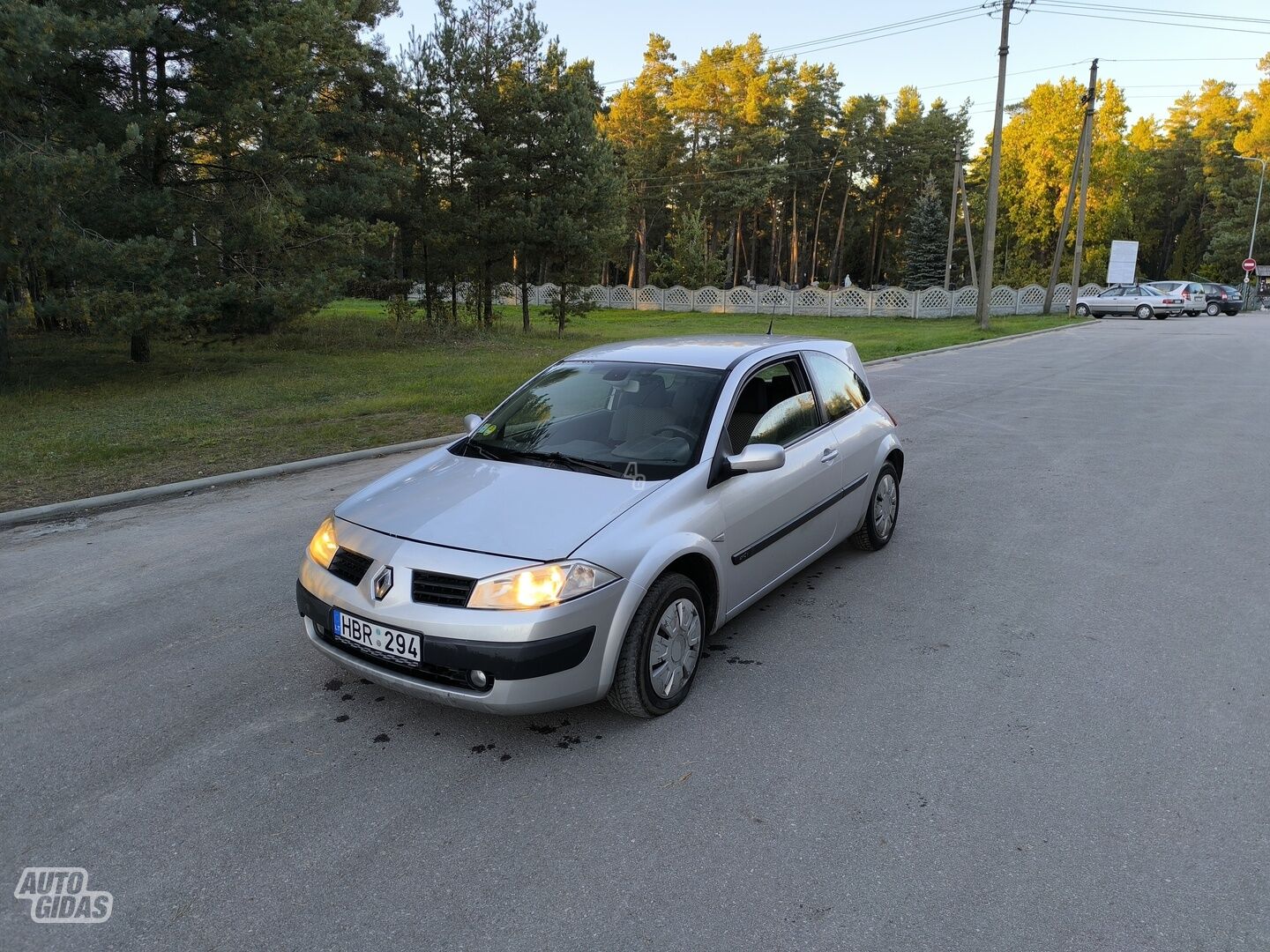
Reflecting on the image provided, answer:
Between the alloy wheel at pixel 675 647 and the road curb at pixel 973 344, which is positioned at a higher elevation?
the road curb at pixel 973 344

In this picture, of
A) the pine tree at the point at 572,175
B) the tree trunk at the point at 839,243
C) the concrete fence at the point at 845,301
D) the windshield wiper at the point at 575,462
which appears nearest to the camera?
the windshield wiper at the point at 575,462

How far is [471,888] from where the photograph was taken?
2541 mm

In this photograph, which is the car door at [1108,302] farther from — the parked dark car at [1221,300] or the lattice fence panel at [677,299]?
the lattice fence panel at [677,299]

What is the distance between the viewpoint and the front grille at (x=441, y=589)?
3.11 metres

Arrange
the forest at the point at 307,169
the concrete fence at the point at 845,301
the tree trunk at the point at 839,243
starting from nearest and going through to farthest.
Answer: the forest at the point at 307,169, the concrete fence at the point at 845,301, the tree trunk at the point at 839,243

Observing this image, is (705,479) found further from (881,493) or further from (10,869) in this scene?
(10,869)

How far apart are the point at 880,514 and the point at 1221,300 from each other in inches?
1757

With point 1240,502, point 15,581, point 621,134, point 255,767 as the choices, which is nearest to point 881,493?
point 1240,502

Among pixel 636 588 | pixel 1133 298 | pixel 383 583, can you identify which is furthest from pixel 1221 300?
pixel 383 583

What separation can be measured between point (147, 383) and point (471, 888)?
581 inches

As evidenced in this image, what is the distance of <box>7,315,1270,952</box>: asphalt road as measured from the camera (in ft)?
8.01

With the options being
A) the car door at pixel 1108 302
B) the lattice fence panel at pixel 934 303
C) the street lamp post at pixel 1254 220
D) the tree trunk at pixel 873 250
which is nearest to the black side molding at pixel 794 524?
the lattice fence panel at pixel 934 303

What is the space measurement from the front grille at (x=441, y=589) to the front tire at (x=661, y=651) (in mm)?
685

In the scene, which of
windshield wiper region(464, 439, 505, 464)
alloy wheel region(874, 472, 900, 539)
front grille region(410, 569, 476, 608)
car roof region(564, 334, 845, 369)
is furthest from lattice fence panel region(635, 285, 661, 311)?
front grille region(410, 569, 476, 608)
